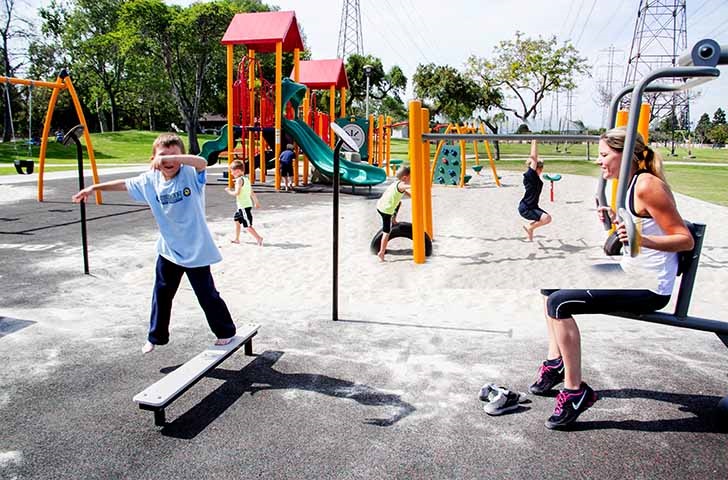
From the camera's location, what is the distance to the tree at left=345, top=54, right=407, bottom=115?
205 ft

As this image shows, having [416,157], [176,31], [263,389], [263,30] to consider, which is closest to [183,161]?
[263,389]

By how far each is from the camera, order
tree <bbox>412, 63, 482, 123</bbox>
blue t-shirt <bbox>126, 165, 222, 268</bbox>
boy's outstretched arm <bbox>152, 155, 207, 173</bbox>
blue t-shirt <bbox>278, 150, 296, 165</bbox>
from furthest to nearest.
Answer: tree <bbox>412, 63, 482, 123</bbox> → blue t-shirt <bbox>278, 150, 296, 165</bbox> → blue t-shirt <bbox>126, 165, 222, 268</bbox> → boy's outstretched arm <bbox>152, 155, 207, 173</bbox>

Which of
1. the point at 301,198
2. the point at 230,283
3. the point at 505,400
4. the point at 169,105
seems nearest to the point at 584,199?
the point at 301,198

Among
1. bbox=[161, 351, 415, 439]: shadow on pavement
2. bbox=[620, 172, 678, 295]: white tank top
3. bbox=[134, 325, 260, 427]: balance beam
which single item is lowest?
bbox=[161, 351, 415, 439]: shadow on pavement

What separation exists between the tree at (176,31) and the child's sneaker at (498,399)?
3930 centimetres

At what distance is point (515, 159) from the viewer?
122 feet

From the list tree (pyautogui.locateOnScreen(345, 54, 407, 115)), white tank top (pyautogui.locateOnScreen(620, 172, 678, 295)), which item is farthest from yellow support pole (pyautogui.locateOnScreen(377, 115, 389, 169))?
tree (pyautogui.locateOnScreen(345, 54, 407, 115))

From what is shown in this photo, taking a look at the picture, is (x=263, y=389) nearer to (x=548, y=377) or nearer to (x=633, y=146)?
(x=548, y=377)

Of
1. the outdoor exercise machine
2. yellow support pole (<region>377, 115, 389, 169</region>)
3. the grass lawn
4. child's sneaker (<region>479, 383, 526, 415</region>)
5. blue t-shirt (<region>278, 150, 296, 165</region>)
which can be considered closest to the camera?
the outdoor exercise machine

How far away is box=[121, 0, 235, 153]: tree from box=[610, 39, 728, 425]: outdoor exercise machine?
3940cm

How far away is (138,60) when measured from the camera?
41062 mm

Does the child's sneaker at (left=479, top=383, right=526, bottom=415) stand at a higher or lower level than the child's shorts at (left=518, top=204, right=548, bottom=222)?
lower

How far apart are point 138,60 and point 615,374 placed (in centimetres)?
4369

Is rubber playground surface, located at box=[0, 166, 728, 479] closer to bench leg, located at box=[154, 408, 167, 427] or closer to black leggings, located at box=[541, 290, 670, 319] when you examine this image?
bench leg, located at box=[154, 408, 167, 427]
